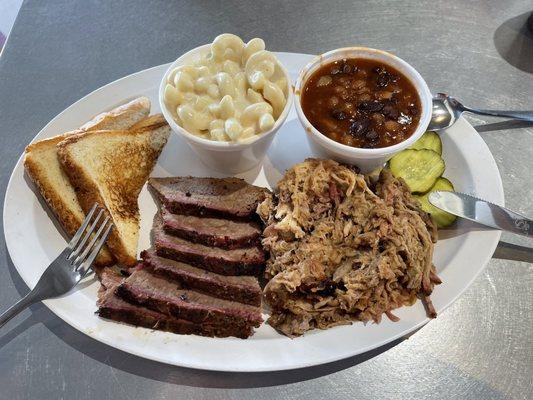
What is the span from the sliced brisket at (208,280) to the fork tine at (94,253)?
224 mm

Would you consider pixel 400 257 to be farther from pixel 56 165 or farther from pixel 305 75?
pixel 56 165

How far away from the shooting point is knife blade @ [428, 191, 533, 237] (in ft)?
8.03

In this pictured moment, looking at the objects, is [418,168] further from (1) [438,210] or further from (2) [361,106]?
(2) [361,106]

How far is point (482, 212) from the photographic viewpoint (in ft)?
8.13

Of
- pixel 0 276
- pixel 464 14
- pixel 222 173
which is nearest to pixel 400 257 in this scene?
pixel 222 173

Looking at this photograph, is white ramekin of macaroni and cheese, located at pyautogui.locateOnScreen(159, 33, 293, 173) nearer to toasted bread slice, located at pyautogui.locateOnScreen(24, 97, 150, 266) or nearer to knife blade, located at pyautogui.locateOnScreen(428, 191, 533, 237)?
toasted bread slice, located at pyautogui.locateOnScreen(24, 97, 150, 266)

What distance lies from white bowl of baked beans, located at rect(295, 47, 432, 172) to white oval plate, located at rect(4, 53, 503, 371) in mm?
454

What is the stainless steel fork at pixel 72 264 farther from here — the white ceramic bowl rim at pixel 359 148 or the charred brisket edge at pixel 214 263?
the white ceramic bowl rim at pixel 359 148

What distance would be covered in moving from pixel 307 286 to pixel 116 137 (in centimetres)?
153

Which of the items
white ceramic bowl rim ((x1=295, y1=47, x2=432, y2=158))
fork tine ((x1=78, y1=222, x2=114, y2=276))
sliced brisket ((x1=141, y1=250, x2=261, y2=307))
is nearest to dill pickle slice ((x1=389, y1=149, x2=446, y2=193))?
white ceramic bowl rim ((x1=295, y1=47, x2=432, y2=158))

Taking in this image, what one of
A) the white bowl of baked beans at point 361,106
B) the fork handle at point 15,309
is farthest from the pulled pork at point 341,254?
the fork handle at point 15,309

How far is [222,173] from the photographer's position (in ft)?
9.56

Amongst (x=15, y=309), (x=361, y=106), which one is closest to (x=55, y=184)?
(x=15, y=309)

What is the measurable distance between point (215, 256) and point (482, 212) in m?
1.48
